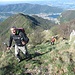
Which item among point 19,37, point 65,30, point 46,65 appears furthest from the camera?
point 65,30

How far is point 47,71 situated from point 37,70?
2.53ft

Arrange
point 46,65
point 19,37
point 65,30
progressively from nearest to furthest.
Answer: point 19,37
point 46,65
point 65,30

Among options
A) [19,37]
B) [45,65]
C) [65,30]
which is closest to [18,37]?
[19,37]

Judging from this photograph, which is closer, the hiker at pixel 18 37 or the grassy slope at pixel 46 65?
the hiker at pixel 18 37

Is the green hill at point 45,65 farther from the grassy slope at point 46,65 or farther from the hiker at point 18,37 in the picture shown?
the hiker at point 18,37

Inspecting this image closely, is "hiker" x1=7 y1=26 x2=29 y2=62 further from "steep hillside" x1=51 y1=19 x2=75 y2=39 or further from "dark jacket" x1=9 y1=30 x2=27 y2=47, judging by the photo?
"steep hillside" x1=51 y1=19 x2=75 y2=39

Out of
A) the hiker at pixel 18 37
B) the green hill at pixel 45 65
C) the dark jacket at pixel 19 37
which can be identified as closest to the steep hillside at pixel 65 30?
the green hill at pixel 45 65

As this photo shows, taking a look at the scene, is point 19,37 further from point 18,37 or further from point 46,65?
point 46,65

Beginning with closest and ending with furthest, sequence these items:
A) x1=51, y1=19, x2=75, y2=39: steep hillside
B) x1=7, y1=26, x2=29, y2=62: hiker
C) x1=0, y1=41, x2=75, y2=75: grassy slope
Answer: x1=7, y1=26, x2=29, y2=62: hiker < x1=0, y1=41, x2=75, y2=75: grassy slope < x1=51, y1=19, x2=75, y2=39: steep hillside

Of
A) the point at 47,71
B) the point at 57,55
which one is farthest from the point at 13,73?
the point at 57,55

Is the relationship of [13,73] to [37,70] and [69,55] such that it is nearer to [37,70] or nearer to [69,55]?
[37,70]

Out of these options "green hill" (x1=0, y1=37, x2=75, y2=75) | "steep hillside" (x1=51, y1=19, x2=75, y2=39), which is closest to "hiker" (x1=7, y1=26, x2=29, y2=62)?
"green hill" (x1=0, y1=37, x2=75, y2=75)

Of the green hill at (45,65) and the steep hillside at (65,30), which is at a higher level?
the green hill at (45,65)

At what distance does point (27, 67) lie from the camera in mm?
16516
